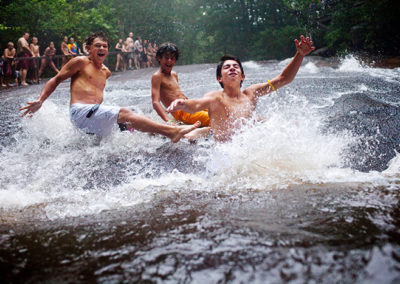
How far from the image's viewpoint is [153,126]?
3912 mm

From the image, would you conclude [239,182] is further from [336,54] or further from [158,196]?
[336,54]

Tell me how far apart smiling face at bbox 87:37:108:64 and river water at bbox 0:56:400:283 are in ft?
3.43

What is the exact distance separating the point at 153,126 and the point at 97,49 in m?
1.46

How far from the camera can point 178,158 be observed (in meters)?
3.68

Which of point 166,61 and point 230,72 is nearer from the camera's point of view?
point 230,72

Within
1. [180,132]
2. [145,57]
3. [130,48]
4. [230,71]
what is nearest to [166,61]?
[230,71]

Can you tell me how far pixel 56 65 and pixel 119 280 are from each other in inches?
623

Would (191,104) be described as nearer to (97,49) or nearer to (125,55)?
(97,49)

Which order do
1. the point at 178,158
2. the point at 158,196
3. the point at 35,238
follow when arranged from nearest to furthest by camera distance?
the point at 35,238 < the point at 158,196 < the point at 178,158

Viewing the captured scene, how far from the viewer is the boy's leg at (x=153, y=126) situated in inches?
152

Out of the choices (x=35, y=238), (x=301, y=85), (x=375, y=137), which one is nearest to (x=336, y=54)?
(x=301, y=85)

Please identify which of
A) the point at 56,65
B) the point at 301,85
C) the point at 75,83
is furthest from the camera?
the point at 56,65

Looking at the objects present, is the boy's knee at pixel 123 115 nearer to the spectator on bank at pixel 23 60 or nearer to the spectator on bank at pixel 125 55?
the spectator on bank at pixel 23 60

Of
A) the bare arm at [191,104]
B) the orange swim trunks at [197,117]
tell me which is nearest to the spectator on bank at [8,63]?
the orange swim trunks at [197,117]
